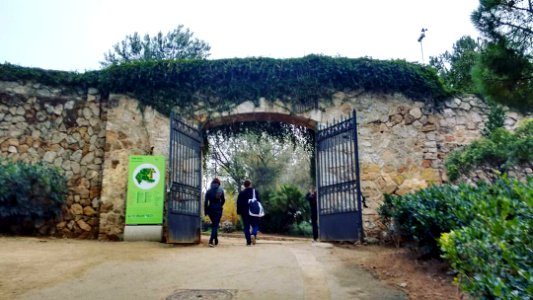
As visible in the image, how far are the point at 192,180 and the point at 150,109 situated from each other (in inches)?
71.8

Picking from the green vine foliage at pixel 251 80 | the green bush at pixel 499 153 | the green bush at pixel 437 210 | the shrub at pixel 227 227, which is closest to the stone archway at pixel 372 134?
the green vine foliage at pixel 251 80

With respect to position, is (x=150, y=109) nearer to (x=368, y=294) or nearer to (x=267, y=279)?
(x=267, y=279)

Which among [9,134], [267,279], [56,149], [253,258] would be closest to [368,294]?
[267,279]

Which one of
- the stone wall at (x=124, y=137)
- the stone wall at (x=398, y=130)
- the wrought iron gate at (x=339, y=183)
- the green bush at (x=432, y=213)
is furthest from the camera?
the stone wall at (x=398, y=130)

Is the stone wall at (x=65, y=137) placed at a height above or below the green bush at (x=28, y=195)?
above

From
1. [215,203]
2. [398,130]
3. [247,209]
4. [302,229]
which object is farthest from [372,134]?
[302,229]

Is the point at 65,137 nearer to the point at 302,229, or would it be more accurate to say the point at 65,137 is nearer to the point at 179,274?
the point at 179,274

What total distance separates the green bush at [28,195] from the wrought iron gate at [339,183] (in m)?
4.98

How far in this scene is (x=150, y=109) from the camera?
8156 millimetres

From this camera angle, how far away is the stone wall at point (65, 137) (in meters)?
7.79

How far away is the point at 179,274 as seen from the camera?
4.32 m

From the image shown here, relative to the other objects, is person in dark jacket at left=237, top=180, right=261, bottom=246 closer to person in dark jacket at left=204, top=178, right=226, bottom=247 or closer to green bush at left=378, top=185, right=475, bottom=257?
person in dark jacket at left=204, top=178, right=226, bottom=247

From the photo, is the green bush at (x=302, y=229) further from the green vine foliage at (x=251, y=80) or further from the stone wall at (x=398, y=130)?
the green vine foliage at (x=251, y=80)

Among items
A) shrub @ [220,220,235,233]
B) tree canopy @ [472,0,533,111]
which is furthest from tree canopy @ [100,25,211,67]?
tree canopy @ [472,0,533,111]
